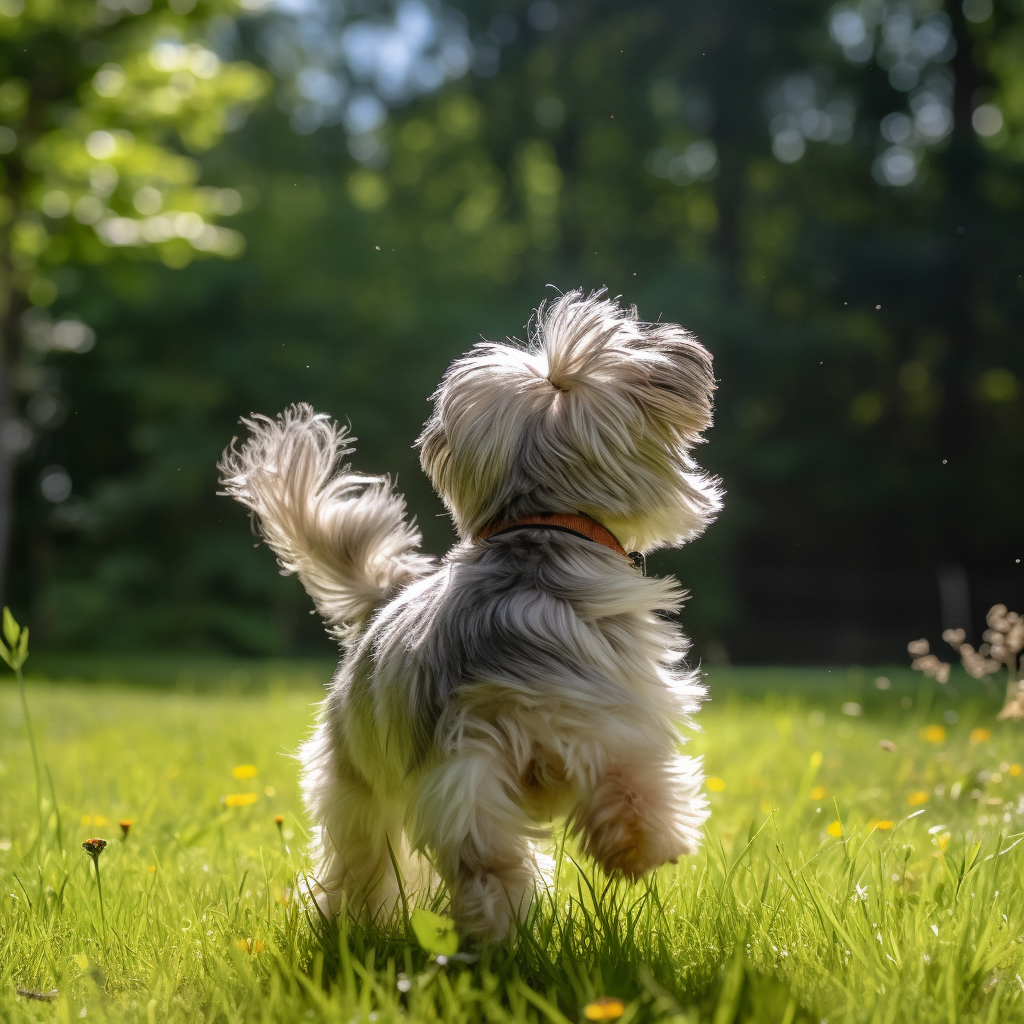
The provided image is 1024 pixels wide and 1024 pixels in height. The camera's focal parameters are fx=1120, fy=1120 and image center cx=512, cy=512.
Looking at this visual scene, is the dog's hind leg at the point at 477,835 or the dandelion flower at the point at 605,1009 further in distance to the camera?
the dog's hind leg at the point at 477,835

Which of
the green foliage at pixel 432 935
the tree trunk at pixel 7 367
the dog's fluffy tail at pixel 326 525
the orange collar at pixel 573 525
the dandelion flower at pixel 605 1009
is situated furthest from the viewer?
the tree trunk at pixel 7 367

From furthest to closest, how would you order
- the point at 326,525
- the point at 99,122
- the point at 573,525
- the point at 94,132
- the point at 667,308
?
the point at 667,308
the point at 94,132
the point at 99,122
the point at 326,525
the point at 573,525

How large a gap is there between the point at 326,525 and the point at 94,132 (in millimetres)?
13187

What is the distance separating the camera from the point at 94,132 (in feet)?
48.0

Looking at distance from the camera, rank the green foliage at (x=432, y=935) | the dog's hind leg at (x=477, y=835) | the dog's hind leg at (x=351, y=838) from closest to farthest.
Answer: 1. the green foliage at (x=432, y=935)
2. the dog's hind leg at (x=477, y=835)
3. the dog's hind leg at (x=351, y=838)

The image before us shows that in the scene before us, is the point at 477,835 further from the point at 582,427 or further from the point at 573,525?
the point at 582,427

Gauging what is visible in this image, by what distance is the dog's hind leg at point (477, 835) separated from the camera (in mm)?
2402

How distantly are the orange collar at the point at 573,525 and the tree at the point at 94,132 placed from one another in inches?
505

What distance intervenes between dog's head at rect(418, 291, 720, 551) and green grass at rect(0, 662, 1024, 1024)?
931 millimetres

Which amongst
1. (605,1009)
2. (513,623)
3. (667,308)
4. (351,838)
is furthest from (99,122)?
(605,1009)

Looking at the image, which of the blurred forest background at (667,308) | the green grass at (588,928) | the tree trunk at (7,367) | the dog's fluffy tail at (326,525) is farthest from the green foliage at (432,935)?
the blurred forest background at (667,308)

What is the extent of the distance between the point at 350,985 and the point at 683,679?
3.70ft

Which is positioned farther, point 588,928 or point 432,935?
point 588,928

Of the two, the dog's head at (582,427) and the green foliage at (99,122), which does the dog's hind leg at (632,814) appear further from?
the green foliage at (99,122)
